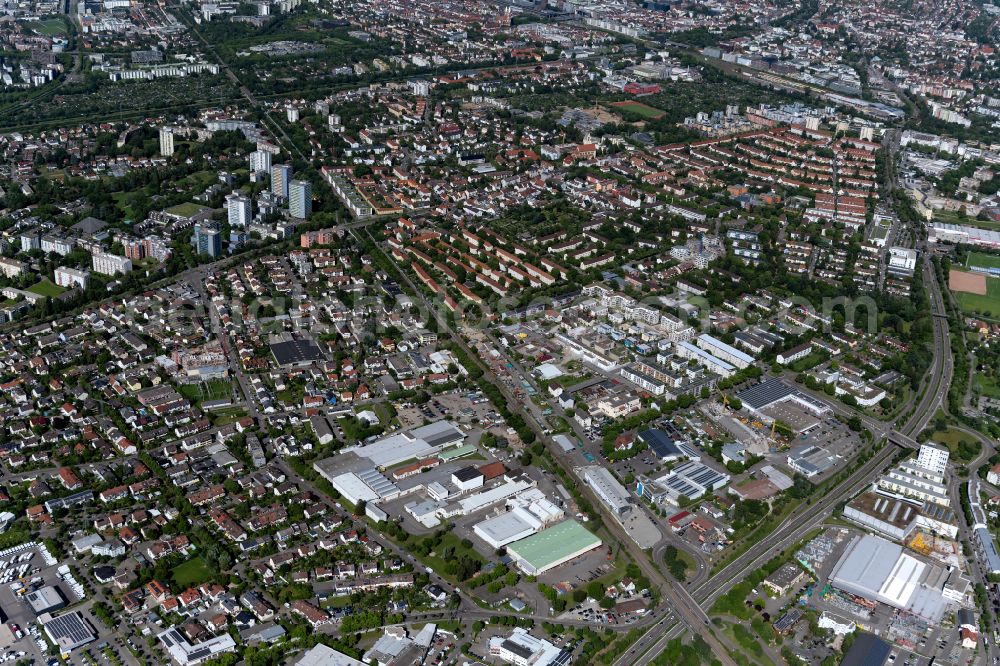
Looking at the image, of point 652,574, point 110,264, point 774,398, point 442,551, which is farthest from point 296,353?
point 774,398

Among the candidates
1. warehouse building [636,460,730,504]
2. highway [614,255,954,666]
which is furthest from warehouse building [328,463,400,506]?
highway [614,255,954,666]

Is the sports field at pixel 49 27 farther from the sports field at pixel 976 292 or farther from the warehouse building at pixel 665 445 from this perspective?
the sports field at pixel 976 292

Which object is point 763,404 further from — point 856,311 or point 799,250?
point 799,250

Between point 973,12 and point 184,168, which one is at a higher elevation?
point 973,12

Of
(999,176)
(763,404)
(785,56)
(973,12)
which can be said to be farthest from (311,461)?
(973,12)

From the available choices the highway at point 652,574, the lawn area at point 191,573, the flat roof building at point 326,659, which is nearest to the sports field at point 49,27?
the highway at point 652,574

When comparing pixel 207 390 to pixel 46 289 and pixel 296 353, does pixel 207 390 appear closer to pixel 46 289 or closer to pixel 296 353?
pixel 296 353

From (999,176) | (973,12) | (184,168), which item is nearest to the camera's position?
(184,168)
